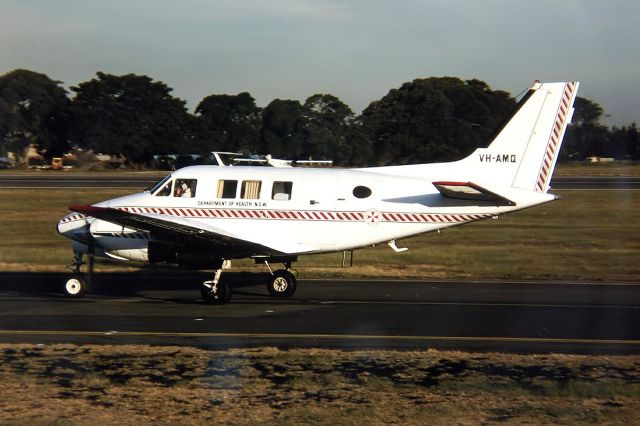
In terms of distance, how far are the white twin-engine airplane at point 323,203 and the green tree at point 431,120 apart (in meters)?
25.0

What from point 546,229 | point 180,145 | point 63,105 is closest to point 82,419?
point 546,229

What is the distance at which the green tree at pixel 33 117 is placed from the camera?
247 ft

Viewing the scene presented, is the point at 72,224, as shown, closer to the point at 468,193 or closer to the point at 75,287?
Answer: the point at 75,287

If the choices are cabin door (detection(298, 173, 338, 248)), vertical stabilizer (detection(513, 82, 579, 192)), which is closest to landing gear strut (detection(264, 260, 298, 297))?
cabin door (detection(298, 173, 338, 248))

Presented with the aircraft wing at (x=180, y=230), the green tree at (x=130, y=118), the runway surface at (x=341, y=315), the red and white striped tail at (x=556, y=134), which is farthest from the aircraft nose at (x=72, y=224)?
the green tree at (x=130, y=118)

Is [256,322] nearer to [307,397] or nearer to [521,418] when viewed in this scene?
[307,397]

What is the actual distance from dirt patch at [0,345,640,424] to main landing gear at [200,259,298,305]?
4801 millimetres

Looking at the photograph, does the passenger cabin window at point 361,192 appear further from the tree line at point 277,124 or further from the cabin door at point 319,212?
the tree line at point 277,124

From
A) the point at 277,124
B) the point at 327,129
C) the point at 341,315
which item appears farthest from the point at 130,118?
the point at 341,315

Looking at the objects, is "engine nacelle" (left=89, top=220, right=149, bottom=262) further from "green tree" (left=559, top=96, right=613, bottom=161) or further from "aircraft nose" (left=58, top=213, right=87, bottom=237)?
"green tree" (left=559, top=96, right=613, bottom=161)

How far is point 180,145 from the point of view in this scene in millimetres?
58094

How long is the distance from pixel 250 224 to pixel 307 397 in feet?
29.3

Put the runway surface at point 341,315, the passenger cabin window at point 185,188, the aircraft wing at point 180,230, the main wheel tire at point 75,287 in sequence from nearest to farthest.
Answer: the runway surface at point 341,315
the aircraft wing at point 180,230
the main wheel tire at point 75,287
the passenger cabin window at point 185,188

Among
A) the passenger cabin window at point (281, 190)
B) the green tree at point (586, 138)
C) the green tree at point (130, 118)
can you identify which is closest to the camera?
the passenger cabin window at point (281, 190)
